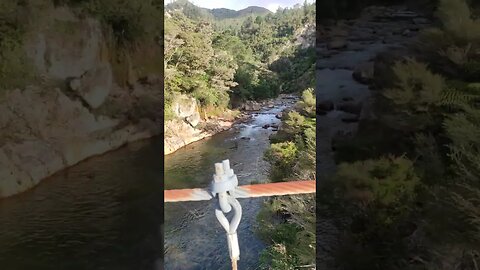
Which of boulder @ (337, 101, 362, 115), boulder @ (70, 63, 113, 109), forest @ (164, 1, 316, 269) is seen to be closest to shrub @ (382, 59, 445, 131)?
boulder @ (337, 101, 362, 115)

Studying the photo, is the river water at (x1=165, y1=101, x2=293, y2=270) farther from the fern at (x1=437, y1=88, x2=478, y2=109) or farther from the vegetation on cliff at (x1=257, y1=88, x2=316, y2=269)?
the fern at (x1=437, y1=88, x2=478, y2=109)

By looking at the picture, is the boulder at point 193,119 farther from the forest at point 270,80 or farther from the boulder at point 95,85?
the boulder at point 95,85

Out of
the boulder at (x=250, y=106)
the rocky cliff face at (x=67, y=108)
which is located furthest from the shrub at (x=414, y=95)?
the rocky cliff face at (x=67, y=108)

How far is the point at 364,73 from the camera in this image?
1988 mm

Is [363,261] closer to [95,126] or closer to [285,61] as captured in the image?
[285,61]

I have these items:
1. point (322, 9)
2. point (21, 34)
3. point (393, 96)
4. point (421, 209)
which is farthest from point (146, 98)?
point (421, 209)

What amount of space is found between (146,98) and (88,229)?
0.53m

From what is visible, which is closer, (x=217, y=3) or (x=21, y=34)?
(x=21, y=34)

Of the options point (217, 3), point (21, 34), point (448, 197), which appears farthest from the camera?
point (217, 3)

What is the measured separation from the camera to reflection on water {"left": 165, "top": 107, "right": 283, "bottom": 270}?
2.05 m

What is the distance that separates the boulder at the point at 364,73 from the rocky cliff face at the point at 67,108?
81cm

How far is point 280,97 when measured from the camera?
2203 millimetres

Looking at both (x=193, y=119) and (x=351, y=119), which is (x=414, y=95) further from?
(x=193, y=119)

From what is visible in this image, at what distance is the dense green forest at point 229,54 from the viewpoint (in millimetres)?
2053
